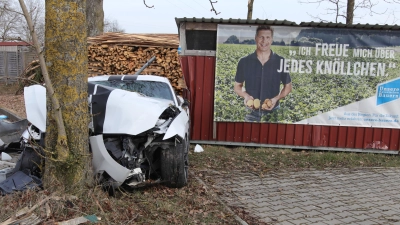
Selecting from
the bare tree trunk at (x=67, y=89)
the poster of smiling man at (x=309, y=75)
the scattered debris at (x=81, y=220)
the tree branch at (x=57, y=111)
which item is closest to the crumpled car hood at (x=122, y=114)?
the bare tree trunk at (x=67, y=89)

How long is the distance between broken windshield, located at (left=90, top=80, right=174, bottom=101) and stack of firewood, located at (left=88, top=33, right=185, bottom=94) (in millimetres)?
2690

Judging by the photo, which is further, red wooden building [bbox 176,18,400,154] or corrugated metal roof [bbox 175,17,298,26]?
red wooden building [bbox 176,18,400,154]

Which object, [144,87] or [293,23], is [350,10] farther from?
[144,87]

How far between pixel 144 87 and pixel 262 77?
11.2 feet

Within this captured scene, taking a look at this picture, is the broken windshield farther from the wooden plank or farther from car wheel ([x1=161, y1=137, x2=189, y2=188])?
the wooden plank

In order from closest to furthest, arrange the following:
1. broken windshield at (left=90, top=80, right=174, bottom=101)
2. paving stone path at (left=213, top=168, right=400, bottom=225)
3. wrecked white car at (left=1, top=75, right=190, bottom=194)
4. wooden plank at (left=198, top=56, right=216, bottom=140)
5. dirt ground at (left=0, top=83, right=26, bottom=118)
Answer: wrecked white car at (left=1, top=75, right=190, bottom=194) → paving stone path at (left=213, top=168, right=400, bottom=225) → broken windshield at (left=90, top=80, right=174, bottom=101) → wooden plank at (left=198, top=56, right=216, bottom=140) → dirt ground at (left=0, top=83, right=26, bottom=118)

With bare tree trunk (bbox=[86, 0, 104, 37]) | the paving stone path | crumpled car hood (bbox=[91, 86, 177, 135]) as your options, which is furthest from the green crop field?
bare tree trunk (bbox=[86, 0, 104, 37])

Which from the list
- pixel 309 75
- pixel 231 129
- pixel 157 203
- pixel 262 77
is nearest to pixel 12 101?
pixel 231 129

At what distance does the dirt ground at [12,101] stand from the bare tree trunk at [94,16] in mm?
3642

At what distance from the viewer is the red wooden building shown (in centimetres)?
892

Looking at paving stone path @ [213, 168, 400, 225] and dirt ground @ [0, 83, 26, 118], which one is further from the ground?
dirt ground @ [0, 83, 26, 118]

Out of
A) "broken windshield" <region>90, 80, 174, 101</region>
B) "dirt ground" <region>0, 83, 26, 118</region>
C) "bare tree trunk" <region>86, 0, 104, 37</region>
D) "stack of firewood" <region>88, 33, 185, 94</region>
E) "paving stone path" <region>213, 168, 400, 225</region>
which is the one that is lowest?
"paving stone path" <region>213, 168, 400, 225</region>

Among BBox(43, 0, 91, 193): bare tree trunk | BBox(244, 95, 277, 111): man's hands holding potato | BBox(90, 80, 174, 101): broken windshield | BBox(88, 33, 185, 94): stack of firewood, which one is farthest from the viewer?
BBox(88, 33, 185, 94): stack of firewood

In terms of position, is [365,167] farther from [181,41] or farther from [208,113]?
[181,41]
